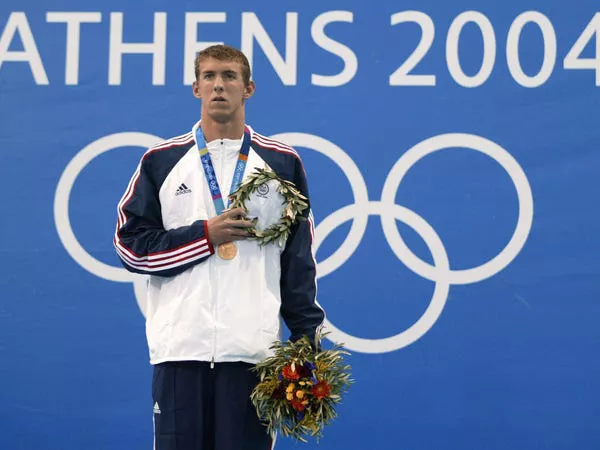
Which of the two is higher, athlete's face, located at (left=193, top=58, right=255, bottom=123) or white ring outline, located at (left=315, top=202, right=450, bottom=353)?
athlete's face, located at (left=193, top=58, right=255, bottom=123)

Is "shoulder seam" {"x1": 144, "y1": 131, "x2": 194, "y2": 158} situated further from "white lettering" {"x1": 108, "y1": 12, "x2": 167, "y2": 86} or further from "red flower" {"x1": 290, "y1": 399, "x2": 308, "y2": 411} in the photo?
"white lettering" {"x1": 108, "y1": 12, "x2": 167, "y2": 86}

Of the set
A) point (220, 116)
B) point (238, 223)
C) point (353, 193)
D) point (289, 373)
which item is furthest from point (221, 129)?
point (353, 193)

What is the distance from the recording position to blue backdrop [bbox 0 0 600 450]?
4703 mm

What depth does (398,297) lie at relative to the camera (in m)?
4.78

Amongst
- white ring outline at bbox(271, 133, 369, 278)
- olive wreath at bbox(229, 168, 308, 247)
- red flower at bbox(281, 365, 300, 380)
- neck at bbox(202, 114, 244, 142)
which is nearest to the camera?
red flower at bbox(281, 365, 300, 380)

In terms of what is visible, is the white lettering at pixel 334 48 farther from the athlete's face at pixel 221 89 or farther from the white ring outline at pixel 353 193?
the athlete's face at pixel 221 89

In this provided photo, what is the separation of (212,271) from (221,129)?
1.69 ft

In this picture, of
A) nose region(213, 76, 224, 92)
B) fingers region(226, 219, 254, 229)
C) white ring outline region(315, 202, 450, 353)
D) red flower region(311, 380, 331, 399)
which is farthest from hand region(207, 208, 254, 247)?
white ring outline region(315, 202, 450, 353)

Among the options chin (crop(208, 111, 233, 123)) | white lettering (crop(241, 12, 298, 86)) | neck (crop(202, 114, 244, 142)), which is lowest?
neck (crop(202, 114, 244, 142))

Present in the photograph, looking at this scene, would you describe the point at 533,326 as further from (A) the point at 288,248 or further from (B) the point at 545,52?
(A) the point at 288,248

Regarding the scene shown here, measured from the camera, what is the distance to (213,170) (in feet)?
10.6

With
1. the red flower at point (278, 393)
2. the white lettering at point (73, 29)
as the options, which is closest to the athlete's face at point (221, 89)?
the red flower at point (278, 393)

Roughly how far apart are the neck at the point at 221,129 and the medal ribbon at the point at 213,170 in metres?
0.03

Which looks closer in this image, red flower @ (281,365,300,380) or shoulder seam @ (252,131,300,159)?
red flower @ (281,365,300,380)
